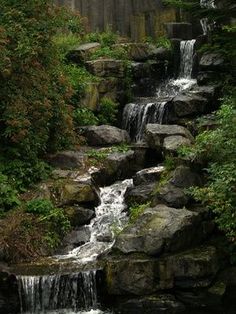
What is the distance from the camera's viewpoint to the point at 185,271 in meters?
9.20

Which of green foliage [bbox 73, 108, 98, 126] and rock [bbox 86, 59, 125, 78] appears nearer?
green foliage [bbox 73, 108, 98, 126]

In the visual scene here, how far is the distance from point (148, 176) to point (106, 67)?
579 centimetres

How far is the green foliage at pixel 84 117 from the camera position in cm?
1537

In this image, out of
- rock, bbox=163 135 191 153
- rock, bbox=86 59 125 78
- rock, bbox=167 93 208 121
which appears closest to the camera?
rock, bbox=163 135 191 153

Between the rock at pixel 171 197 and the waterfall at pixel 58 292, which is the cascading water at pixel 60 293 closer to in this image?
the waterfall at pixel 58 292

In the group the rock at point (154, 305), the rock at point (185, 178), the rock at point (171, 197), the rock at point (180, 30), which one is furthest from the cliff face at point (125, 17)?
the rock at point (154, 305)

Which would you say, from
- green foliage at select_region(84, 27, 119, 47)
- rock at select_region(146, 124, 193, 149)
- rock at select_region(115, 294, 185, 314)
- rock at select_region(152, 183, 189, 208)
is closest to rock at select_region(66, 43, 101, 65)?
green foliage at select_region(84, 27, 119, 47)

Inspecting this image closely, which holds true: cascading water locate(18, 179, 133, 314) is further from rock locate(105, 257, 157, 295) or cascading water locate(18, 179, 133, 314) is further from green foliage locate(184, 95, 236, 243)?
green foliage locate(184, 95, 236, 243)

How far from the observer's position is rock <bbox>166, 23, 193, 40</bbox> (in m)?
19.8

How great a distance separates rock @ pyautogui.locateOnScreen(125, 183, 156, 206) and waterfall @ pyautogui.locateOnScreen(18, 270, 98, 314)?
8.91 ft

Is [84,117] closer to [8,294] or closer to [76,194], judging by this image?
[76,194]

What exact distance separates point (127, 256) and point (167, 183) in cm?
207

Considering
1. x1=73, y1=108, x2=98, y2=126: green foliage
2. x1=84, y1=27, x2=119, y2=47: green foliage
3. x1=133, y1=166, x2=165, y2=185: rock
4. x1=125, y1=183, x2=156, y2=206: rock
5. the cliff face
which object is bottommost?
x1=125, y1=183, x2=156, y2=206: rock

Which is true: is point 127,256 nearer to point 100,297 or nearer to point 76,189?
point 100,297
